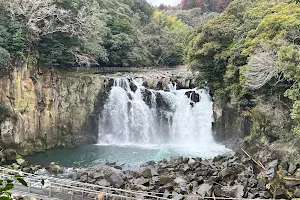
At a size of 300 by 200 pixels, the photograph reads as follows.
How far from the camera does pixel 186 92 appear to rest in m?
27.1

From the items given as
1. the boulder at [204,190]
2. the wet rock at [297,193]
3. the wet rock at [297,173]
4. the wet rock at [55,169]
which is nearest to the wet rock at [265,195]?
the wet rock at [297,193]

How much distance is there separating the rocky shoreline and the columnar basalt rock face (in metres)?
4.19

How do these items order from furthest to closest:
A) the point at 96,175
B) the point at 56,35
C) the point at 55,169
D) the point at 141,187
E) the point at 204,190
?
1. the point at 56,35
2. the point at 55,169
3. the point at 96,175
4. the point at 141,187
5. the point at 204,190

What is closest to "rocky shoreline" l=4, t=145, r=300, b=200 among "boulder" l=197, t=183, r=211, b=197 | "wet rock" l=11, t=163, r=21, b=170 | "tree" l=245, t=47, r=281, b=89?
"boulder" l=197, t=183, r=211, b=197

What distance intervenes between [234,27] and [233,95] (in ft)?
17.4

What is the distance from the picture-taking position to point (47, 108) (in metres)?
23.5

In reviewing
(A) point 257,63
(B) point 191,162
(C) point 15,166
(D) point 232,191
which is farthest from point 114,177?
(A) point 257,63

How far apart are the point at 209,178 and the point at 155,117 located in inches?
509

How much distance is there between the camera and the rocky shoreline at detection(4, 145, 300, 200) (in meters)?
12.4

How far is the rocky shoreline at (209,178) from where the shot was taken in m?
12.4

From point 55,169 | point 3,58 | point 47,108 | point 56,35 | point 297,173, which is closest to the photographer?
point 297,173

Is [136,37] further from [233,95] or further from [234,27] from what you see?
[233,95]

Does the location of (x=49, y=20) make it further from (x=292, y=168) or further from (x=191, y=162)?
(x=292, y=168)

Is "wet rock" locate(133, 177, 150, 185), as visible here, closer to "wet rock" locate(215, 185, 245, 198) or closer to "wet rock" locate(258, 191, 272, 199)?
"wet rock" locate(215, 185, 245, 198)
